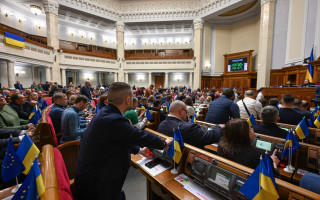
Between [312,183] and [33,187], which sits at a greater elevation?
[33,187]

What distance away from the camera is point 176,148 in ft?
5.26

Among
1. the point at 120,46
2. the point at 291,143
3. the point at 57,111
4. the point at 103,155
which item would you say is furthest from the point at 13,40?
the point at 291,143

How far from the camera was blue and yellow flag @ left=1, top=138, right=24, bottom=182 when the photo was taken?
4.17 ft

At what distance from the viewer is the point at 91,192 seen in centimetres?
128

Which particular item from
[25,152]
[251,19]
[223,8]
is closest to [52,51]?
[25,152]

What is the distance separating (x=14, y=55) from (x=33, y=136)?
1016 cm

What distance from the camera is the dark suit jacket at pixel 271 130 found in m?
2.16

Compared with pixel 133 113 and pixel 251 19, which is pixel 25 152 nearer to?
pixel 133 113

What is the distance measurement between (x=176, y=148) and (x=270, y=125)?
5.22 ft

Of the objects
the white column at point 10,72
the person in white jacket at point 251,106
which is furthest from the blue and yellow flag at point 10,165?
the white column at point 10,72

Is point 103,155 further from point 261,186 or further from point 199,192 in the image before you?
point 261,186

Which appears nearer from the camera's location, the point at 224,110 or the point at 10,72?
the point at 224,110

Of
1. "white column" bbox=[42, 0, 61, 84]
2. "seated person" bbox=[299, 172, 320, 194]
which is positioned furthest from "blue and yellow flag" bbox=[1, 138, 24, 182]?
"white column" bbox=[42, 0, 61, 84]

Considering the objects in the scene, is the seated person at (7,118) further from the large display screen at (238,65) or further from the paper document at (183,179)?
the large display screen at (238,65)
